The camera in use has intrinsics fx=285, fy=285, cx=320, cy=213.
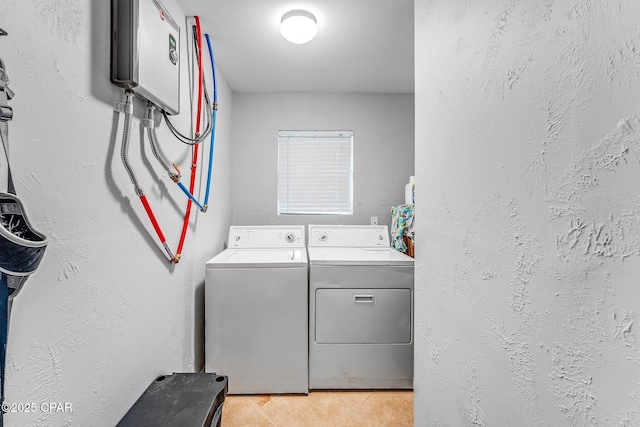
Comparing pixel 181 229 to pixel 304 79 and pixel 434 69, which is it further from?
pixel 304 79

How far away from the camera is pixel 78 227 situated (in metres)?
0.85

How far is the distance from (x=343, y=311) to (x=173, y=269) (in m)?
1.02

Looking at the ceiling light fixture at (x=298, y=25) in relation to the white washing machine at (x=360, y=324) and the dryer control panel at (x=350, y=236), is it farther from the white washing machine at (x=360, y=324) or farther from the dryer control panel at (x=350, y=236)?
the dryer control panel at (x=350, y=236)

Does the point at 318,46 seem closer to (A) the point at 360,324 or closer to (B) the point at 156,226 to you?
(B) the point at 156,226

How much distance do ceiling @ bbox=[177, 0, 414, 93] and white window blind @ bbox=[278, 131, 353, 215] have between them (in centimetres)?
45

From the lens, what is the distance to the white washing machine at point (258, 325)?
1.74 meters

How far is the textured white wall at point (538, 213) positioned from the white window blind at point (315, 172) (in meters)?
1.67

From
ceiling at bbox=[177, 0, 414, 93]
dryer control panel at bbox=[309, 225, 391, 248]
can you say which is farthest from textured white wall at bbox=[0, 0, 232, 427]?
dryer control panel at bbox=[309, 225, 391, 248]

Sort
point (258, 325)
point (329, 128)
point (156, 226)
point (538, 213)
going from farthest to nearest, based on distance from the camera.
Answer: point (329, 128) < point (258, 325) < point (156, 226) < point (538, 213)

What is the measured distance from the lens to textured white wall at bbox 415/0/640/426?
1.49ft

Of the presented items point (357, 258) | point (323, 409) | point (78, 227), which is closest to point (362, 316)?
point (357, 258)

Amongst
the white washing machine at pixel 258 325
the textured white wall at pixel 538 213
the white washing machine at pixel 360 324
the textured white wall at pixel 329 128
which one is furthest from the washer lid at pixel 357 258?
the textured white wall at pixel 538 213

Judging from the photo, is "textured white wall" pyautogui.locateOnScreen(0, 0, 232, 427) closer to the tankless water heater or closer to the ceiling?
the tankless water heater

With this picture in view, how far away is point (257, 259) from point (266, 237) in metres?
0.57
